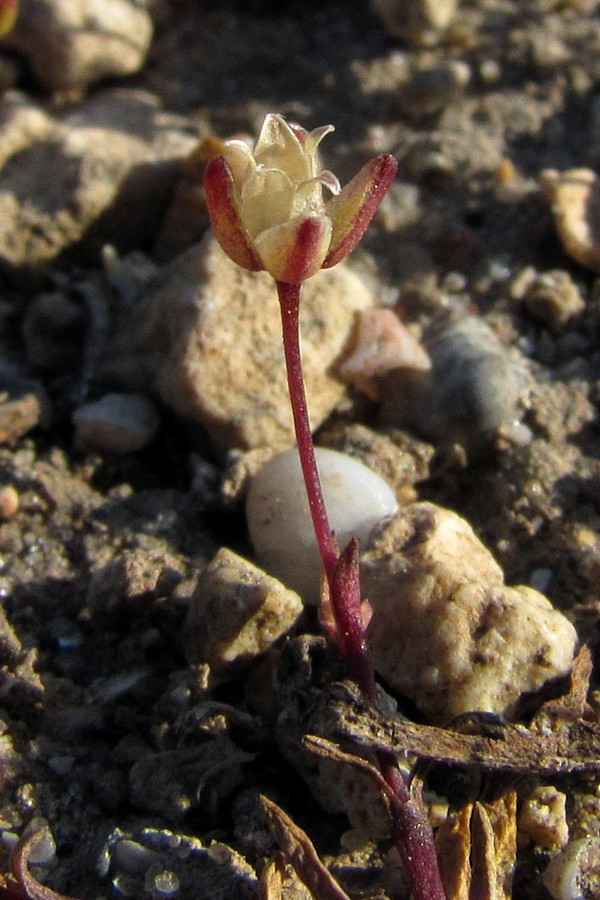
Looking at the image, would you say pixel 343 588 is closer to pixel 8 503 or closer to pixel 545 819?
pixel 545 819

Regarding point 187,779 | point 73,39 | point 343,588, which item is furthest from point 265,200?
point 73,39

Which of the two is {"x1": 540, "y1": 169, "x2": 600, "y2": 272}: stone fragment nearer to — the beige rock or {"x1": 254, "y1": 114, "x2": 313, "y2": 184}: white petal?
the beige rock

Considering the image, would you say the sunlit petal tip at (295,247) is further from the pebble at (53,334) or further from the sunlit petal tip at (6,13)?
the sunlit petal tip at (6,13)

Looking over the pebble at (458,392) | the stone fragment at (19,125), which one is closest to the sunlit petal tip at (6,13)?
the stone fragment at (19,125)

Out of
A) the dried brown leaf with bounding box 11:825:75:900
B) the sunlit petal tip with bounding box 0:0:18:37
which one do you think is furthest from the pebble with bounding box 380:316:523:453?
the sunlit petal tip with bounding box 0:0:18:37

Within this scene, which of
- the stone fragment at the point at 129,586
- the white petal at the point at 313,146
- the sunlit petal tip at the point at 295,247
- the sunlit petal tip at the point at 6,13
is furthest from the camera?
the sunlit petal tip at the point at 6,13

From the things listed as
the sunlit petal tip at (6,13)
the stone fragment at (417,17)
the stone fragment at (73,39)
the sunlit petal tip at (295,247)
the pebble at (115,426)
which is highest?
the stone fragment at (417,17)

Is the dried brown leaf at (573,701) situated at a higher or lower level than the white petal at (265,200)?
lower
